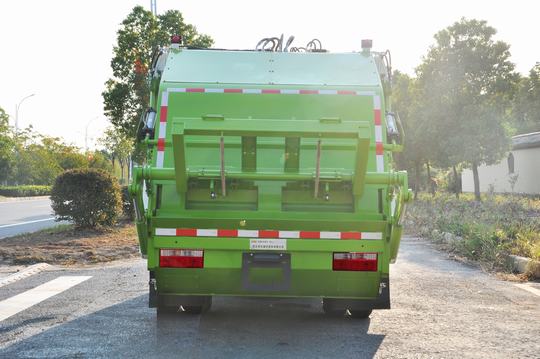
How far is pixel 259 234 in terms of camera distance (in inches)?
230

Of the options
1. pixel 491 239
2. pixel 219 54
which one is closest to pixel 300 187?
pixel 219 54

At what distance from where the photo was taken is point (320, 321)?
6809 mm

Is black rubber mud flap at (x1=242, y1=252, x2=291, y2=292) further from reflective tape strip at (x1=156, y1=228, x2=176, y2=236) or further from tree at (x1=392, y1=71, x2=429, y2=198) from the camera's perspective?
tree at (x1=392, y1=71, x2=429, y2=198)

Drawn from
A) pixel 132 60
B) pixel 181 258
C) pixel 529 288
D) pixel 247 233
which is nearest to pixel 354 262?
pixel 247 233

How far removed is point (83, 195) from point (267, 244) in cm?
1107

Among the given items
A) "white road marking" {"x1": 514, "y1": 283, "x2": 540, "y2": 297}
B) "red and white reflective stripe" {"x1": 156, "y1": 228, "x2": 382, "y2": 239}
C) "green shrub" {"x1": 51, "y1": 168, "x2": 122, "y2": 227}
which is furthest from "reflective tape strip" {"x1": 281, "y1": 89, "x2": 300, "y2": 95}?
"green shrub" {"x1": 51, "y1": 168, "x2": 122, "y2": 227}

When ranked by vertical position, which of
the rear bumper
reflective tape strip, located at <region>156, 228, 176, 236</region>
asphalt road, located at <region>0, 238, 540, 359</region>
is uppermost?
reflective tape strip, located at <region>156, 228, 176, 236</region>

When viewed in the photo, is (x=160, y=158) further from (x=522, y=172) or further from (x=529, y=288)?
(x=522, y=172)

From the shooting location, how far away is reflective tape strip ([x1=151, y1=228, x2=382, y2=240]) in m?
5.83

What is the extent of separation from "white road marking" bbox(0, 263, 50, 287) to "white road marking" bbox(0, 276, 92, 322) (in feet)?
1.87

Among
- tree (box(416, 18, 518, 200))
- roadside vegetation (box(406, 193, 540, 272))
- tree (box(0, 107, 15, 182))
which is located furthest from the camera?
tree (box(0, 107, 15, 182))

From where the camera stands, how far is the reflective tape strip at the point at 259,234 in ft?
19.1

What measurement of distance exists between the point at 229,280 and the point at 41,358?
166 centimetres

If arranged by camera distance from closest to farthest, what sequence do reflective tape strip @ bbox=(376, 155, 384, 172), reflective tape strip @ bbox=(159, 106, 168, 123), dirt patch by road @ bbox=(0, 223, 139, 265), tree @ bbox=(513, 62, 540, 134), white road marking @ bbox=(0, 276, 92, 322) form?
Answer: reflective tape strip @ bbox=(376, 155, 384, 172)
reflective tape strip @ bbox=(159, 106, 168, 123)
white road marking @ bbox=(0, 276, 92, 322)
dirt patch by road @ bbox=(0, 223, 139, 265)
tree @ bbox=(513, 62, 540, 134)
